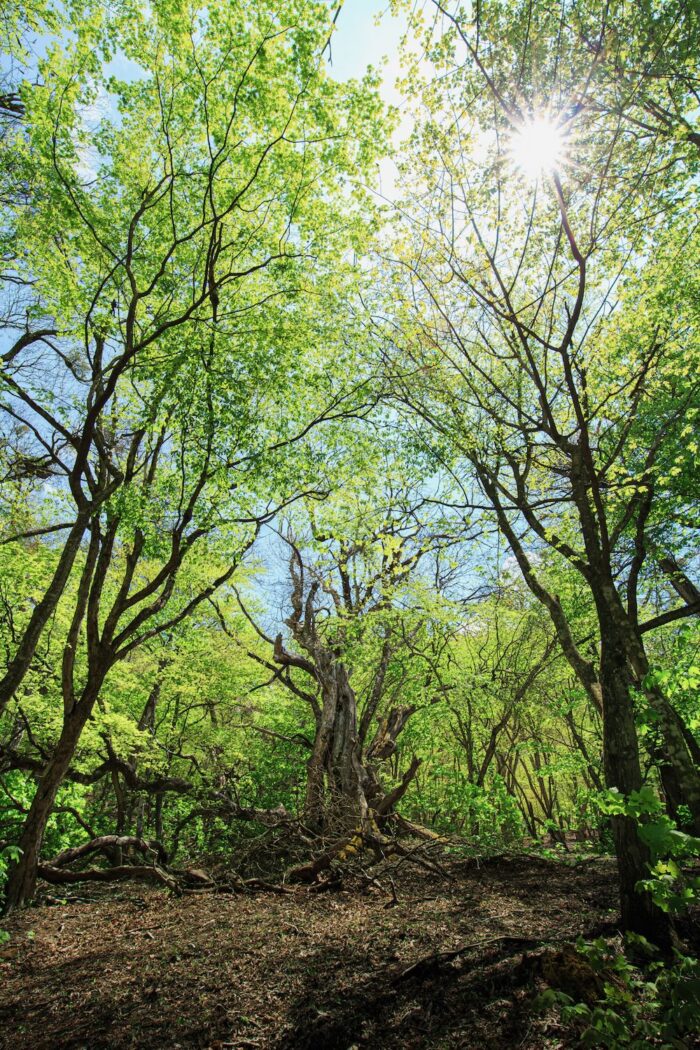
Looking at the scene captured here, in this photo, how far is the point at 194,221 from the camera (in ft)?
23.3

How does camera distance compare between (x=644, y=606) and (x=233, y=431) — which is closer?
(x=233, y=431)

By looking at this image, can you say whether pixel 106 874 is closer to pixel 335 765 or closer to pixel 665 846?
pixel 335 765

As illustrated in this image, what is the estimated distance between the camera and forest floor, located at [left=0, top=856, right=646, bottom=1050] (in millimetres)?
3168

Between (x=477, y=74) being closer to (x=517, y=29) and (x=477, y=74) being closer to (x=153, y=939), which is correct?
(x=517, y=29)

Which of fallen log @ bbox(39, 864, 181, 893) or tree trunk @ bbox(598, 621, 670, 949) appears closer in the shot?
tree trunk @ bbox(598, 621, 670, 949)

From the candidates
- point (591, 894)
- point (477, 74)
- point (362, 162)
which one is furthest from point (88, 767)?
point (477, 74)

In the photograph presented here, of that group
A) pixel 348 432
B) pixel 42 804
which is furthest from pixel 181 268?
pixel 42 804

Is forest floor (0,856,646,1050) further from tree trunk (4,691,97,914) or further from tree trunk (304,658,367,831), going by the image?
tree trunk (304,658,367,831)

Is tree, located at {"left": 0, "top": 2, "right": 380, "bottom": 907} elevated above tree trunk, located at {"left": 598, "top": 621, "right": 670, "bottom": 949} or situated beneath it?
elevated above

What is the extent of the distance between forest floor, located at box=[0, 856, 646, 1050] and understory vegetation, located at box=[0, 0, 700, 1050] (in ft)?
0.15

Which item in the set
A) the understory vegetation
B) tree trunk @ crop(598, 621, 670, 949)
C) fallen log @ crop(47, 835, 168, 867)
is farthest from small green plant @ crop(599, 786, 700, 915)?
fallen log @ crop(47, 835, 168, 867)

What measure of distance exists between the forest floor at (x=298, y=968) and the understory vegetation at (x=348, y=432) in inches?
1.8

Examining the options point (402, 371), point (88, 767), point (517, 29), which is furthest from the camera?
point (88, 767)

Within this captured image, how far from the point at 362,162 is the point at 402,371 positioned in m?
2.59
